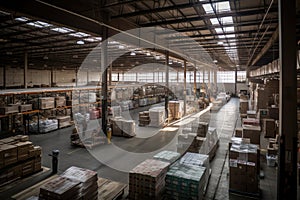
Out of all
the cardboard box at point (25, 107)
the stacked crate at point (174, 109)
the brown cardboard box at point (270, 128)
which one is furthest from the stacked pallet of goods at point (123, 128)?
the brown cardboard box at point (270, 128)

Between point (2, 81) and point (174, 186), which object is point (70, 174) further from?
point (2, 81)

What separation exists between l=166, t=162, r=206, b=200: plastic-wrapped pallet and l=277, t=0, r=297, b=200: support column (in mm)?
1603

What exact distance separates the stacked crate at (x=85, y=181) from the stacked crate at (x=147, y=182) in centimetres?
87

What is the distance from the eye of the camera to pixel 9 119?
1102cm

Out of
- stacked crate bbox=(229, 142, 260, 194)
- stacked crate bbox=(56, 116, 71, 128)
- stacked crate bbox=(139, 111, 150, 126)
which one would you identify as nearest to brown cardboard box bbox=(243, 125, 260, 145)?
stacked crate bbox=(229, 142, 260, 194)

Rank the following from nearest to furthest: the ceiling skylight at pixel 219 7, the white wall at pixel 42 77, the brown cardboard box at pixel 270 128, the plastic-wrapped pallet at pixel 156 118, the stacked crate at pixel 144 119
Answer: the ceiling skylight at pixel 219 7 → the brown cardboard box at pixel 270 128 → the plastic-wrapped pallet at pixel 156 118 → the stacked crate at pixel 144 119 → the white wall at pixel 42 77

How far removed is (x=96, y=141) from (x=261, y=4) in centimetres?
896

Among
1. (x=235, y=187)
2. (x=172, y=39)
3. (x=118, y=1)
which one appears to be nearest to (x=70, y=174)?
(x=235, y=187)

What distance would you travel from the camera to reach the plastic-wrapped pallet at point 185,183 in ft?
15.3

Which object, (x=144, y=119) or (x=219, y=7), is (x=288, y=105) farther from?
(x=144, y=119)

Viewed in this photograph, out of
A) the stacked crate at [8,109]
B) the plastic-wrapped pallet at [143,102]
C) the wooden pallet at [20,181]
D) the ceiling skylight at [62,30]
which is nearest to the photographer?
the wooden pallet at [20,181]

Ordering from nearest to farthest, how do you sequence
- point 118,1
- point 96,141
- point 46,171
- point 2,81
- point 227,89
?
point 46,171, point 118,1, point 96,141, point 2,81, point 227,89

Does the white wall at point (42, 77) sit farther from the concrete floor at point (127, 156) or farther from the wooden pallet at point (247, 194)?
the wooden pallet at point (247, 194)

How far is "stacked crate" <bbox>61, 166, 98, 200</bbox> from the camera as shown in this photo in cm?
454
